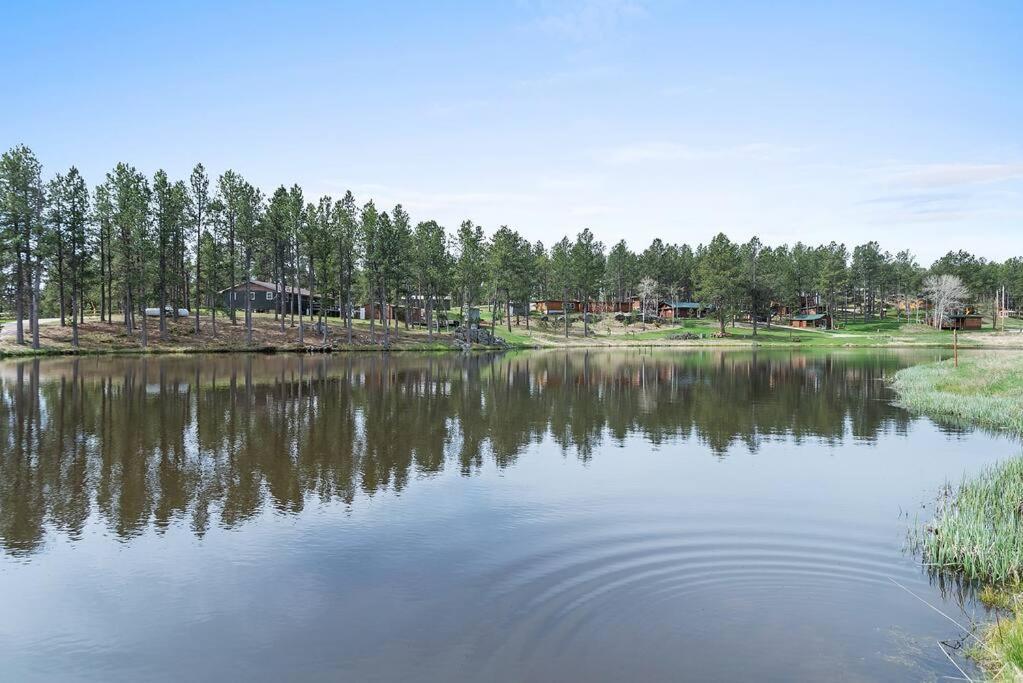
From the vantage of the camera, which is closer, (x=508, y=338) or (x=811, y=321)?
(x=508, y=338)

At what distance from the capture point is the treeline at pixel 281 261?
75250 mm

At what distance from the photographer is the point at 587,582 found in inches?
539

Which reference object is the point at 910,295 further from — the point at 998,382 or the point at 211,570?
the point at 211,570

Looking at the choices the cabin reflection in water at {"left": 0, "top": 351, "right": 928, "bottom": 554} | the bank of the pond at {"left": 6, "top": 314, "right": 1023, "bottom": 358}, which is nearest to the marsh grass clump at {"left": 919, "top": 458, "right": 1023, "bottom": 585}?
the cabin reflection in water at {"left": 0, "top": 351, "right": 928, "bottom": 554}

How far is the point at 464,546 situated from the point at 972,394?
36830 millimetres

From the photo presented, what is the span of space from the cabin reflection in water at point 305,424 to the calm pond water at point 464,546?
0.21 m

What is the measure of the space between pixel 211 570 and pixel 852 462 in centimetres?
2123

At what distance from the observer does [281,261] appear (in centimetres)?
8731

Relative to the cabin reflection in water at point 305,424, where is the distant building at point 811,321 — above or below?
above

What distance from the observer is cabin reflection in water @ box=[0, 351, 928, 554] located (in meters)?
19.4

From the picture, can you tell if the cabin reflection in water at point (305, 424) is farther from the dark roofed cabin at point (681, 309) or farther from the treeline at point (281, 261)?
the dark roofed cabin at point (681, 309)

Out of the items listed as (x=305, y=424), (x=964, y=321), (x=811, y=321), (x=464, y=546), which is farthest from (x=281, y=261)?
(x=964, y=321)

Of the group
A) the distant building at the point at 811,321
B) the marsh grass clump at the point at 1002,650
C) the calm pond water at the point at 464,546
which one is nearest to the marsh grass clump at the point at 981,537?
the calm pond water at the point at 464,546

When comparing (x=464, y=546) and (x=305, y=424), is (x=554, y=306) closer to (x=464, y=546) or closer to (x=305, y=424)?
(x=305, y=424)
